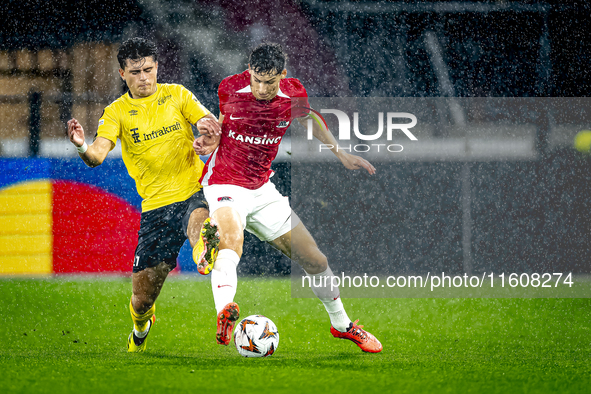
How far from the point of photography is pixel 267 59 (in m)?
3.92

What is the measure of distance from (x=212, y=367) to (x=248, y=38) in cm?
744

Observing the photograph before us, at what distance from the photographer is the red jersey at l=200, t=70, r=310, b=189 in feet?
13.4

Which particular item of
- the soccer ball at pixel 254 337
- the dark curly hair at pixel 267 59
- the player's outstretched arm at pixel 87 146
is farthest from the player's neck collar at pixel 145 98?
the soccer ball at pixel 254 337

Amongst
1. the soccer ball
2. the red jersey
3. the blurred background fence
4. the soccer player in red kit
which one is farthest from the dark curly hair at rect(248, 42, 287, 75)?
the blurred background fence

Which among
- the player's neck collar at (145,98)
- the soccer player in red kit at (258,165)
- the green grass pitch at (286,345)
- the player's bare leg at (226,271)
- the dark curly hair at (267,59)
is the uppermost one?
the dark curly hair at (267,59)

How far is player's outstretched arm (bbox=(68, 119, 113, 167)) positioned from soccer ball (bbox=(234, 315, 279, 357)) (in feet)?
4.00

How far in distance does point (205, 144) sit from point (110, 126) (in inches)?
25.3

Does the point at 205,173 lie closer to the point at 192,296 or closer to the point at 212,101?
the point at 192,296

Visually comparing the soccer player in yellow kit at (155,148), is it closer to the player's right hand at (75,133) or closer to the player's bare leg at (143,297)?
the player's bare leg at (143,297)

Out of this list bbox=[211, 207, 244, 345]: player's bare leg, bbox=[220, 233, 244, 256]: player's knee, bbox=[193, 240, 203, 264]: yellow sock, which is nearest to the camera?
bbox=[211, 207, 244, 345]: player's bare leg

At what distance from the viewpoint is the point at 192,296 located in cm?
682

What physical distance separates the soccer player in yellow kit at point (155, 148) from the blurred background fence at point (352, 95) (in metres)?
3.68

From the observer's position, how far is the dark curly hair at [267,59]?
390 cm

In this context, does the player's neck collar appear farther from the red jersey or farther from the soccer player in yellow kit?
the red jersey
